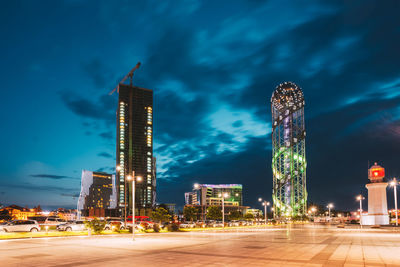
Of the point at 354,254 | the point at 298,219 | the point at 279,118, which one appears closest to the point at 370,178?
the point at 298,219

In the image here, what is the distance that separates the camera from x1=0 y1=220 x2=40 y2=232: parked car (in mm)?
33184

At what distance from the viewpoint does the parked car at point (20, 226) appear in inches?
1306

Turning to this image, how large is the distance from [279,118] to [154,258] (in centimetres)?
8652

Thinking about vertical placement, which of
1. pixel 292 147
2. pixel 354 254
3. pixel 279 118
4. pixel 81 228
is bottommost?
pixel 81 228

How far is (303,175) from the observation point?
93438 mm

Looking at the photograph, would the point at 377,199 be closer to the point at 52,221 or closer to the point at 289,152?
the point at 289,152

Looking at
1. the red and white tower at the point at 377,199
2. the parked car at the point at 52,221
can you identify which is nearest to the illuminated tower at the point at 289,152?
the red and white tower at the point at 377,199

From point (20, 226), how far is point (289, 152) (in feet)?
250

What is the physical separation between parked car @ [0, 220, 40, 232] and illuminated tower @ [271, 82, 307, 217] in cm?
7239

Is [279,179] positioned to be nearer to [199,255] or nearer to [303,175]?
[303,175]

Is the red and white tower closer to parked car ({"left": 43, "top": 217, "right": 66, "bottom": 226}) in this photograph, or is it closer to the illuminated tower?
the illuminated tower

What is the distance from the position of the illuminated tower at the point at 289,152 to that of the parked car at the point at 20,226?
72.4 meters

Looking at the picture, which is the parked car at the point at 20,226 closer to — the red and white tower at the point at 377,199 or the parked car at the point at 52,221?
the parked car at the point at 52,221

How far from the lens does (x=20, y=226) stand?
34.0 metres
